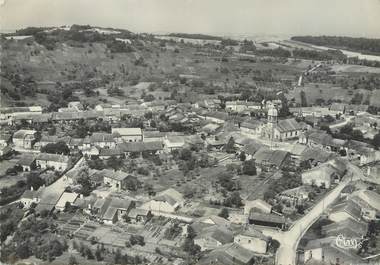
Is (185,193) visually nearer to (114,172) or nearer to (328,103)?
(114,172)

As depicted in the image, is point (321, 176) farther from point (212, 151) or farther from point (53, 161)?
point (53, 161)

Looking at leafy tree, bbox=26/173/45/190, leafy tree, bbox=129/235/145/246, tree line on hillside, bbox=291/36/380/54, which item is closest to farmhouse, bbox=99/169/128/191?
A: leafy tree, bbox=26/173/45/190

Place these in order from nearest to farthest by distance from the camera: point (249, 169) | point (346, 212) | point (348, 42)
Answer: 1. point (346, 212)
2. point (249, 169)
3. point (348, 42)

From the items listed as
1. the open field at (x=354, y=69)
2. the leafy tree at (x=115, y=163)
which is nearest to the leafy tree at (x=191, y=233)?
the leafy tree at (x=115, y=163)

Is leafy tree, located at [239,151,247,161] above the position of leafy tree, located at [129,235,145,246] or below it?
below

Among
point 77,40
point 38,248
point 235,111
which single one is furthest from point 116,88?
point 38,248

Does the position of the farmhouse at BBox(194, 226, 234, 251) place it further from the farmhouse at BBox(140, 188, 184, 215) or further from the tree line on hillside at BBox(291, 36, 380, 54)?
the tree line on hillside at BBox(291, 36, 380, 54)

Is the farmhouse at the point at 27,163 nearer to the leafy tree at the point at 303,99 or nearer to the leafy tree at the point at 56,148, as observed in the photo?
the leafy tree at the point at 56,148

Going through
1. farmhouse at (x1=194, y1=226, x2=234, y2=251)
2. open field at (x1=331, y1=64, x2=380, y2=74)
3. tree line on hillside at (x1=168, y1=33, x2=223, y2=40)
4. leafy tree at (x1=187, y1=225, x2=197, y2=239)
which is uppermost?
tree line on hillside at (x1=168, y1=33, x2=223, y2=40)

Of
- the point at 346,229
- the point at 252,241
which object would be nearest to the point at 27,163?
the point at 252,241

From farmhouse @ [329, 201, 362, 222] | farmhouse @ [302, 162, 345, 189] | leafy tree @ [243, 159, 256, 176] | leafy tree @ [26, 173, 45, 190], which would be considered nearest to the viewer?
farmhouse @ [329, 201, 362, 222]

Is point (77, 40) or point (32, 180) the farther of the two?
point (77, 40)
